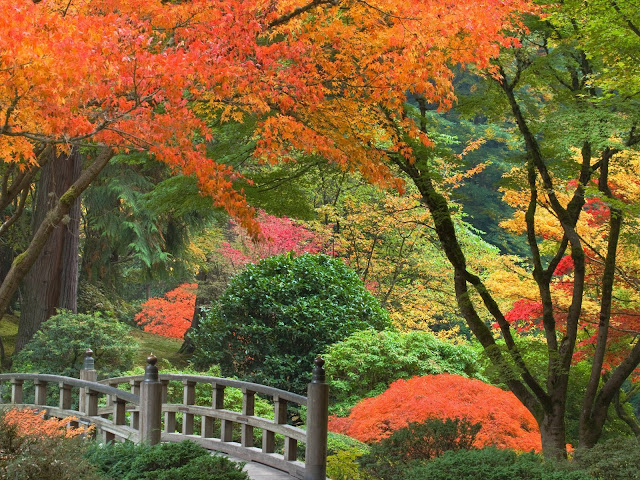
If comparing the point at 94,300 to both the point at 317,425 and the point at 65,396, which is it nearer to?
the point at 65,396

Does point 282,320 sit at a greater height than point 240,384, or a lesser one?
greater

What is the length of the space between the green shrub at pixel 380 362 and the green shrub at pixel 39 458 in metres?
6.42

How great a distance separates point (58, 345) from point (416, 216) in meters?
8.91

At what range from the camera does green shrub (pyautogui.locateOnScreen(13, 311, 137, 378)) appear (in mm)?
14672

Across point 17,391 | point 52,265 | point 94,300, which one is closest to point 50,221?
point 17,391

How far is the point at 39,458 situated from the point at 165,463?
1.25 m

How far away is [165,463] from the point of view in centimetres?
650

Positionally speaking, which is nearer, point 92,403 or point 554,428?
point 554,428

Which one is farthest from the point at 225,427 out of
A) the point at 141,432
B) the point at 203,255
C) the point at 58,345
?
the point at 203,255

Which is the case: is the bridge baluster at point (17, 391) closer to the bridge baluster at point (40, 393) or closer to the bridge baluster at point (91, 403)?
the bridge baluster at point (40, 393)

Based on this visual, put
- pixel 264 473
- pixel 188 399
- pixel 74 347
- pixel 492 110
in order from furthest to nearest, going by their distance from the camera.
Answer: pixel 74 347 → pixel 188 399 → pixel 492 110 → pixel 264 473

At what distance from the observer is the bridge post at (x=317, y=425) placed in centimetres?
739

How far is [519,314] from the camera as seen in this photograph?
584 inches

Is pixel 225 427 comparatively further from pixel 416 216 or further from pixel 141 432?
pixel 416 216
